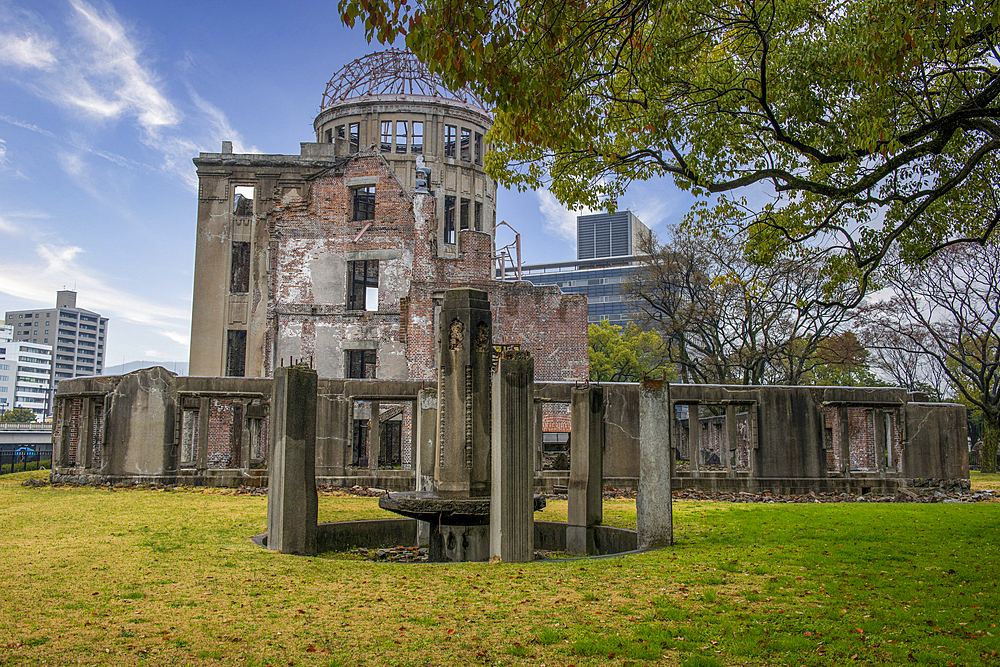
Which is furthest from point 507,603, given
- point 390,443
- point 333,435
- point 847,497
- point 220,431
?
point 220,431

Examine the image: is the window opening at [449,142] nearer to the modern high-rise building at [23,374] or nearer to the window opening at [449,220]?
the window opening at [449,220]

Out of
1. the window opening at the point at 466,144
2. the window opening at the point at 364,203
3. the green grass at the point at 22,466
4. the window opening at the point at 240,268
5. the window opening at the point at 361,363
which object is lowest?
the green grass at the point at 22,466

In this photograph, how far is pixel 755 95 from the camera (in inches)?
444

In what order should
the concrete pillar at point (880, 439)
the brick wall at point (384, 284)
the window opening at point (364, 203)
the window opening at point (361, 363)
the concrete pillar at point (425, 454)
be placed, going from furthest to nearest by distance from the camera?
the window opening at point (364, 203)
the window opening at point (361, 363)
the brick wall at point (384, 284)
the concrete pillar at point (880, 439)
the concrete pillar at point (425, 454)

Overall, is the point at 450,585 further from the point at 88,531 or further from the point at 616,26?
the point at 616,26

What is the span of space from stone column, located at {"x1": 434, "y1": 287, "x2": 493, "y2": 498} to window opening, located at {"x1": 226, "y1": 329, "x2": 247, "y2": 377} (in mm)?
24843

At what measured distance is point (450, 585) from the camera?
720 cm

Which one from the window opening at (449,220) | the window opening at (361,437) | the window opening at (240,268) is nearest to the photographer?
the window opening at (361,437)

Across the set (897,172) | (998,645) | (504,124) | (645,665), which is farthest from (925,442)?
(645,665)

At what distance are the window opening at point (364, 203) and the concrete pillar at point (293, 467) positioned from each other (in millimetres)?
23979

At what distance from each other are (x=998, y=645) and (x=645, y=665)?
2.34 meters

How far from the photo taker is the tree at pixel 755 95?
26.2 ft

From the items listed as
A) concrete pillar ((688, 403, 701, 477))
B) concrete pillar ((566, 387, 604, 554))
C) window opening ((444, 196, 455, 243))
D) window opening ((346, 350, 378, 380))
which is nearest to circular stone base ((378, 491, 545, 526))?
concrete pillar ((566, 387, 604, 554))

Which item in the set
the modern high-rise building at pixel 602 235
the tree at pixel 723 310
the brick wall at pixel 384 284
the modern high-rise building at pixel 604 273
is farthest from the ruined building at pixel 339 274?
the modern high-rise building at pixel 602 235
